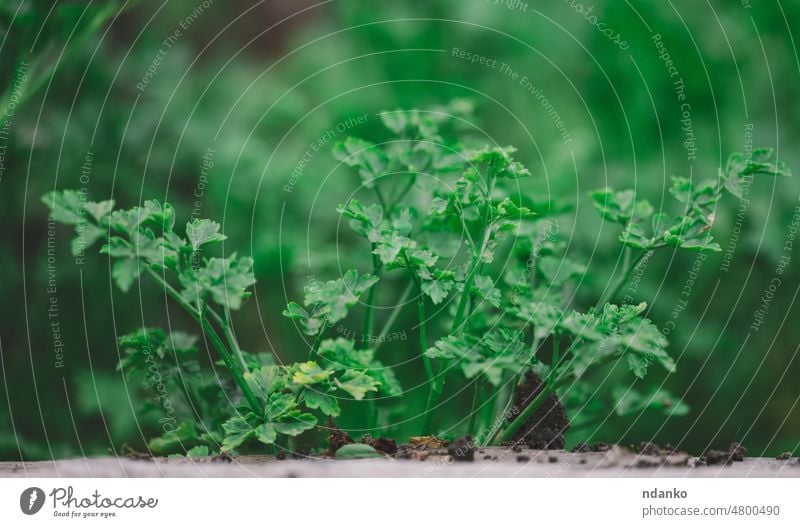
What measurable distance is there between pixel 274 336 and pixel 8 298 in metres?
0.49

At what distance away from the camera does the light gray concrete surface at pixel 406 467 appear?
1004mm

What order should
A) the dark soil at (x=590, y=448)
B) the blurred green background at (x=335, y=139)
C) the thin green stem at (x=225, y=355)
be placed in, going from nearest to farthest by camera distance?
the thin green stem at (x=225, y=355), the dark soil at (x=590, y=448), the blurred green background at (x=335, y=139)

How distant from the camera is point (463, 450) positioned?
3.32 ft

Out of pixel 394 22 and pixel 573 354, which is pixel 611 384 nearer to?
pixel 573 354

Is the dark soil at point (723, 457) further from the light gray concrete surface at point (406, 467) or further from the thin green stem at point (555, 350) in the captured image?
the thin green stem at point (555, 350)

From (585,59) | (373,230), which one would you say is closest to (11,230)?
(373,230)
